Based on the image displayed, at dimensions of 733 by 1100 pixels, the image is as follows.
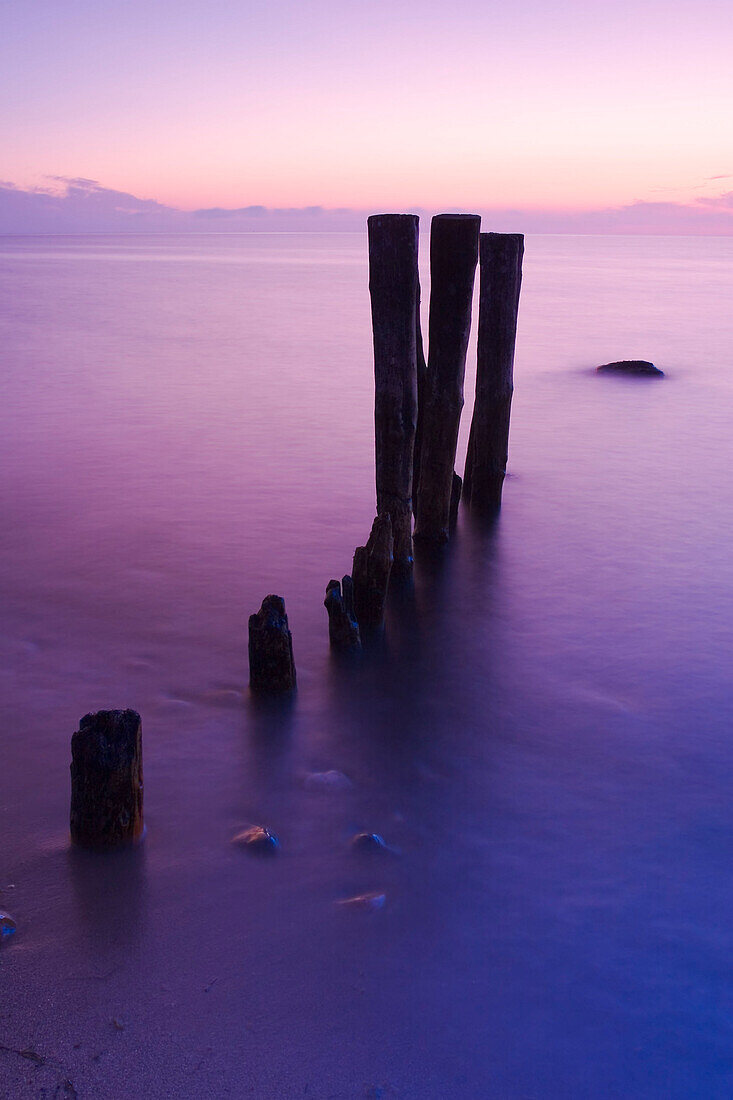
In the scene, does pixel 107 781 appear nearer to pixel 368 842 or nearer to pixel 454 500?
pixel 368 842

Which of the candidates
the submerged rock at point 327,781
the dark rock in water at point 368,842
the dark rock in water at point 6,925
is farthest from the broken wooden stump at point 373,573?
the dark rock in water at point 6,925

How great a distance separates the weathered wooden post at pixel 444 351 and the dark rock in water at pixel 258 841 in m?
3.21

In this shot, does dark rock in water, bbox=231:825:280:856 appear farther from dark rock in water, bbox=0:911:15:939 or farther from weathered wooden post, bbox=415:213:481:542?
weathered wooden post, bbox=415:213:481:542

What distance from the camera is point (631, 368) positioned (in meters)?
14.4

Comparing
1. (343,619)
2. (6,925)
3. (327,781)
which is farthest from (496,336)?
(6,925)

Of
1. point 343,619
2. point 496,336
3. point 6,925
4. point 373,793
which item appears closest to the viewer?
point 6,925

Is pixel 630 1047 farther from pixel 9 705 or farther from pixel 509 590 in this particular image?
pixel 509 590

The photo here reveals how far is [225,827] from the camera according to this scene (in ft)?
10.4

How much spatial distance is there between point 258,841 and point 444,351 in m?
3.47

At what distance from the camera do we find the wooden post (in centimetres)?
639

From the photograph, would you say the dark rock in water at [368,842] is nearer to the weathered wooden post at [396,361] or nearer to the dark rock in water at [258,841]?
the dark rock in water at [258,841]

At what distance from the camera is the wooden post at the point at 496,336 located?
6.39 m

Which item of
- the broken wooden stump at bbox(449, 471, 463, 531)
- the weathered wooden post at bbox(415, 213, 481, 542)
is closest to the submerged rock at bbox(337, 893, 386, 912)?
the weathered wooden post at bbox(415, 213, 481, 542)

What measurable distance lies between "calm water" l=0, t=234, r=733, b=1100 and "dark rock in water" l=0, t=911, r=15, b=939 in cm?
4
